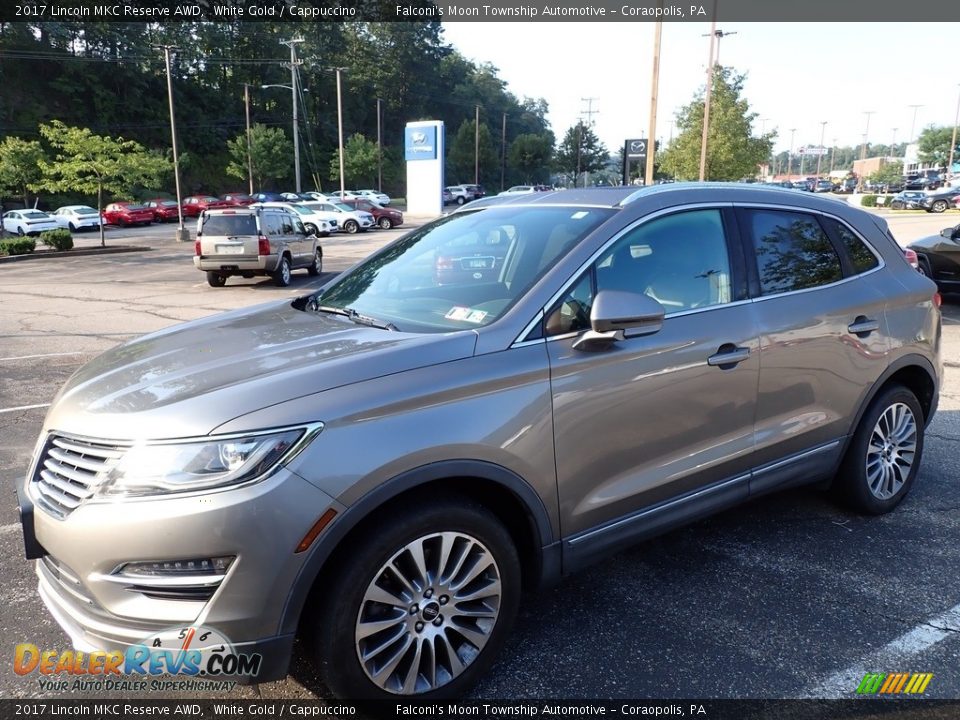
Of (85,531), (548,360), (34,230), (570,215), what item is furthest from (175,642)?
(34,230)

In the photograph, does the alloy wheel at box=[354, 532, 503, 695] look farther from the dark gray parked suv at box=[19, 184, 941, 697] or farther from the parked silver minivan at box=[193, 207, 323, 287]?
the parked silver minivan at box=[193, 207, 323, 287]

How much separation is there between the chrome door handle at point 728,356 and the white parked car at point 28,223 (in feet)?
124

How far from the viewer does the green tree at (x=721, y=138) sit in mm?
38375

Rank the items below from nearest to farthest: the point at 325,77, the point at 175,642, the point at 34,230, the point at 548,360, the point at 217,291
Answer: the point at 175,642
the point at 548,360
the point at 217,291
the point at 34,230
the point at 325,77

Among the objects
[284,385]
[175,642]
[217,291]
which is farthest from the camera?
[217,291]

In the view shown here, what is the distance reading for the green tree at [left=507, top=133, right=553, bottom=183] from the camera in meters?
86.6

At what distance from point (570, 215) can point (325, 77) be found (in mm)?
Result: 88425

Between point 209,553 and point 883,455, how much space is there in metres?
3.71

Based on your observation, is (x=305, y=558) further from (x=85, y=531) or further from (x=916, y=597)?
(x=916, y=597)

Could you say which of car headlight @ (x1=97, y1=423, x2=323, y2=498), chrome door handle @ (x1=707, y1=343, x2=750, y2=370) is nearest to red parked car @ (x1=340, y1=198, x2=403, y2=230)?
chrome door handle @ (x1=707, y1=343, x2=750, y2=370)

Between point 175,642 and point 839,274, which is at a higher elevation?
point 839,274

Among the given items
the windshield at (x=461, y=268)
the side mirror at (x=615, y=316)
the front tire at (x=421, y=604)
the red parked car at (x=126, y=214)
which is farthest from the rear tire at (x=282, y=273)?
the red parked car at (x=126, y=214)

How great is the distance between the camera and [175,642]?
2129mm

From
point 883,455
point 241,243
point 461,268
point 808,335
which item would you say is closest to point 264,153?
point 241,243
